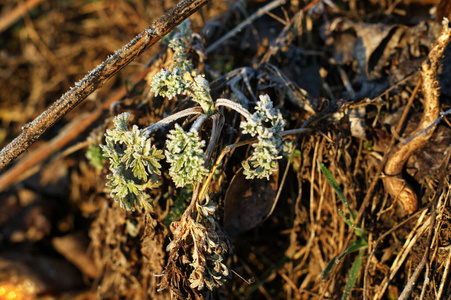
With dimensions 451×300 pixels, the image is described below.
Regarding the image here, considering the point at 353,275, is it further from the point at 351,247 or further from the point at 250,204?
the point at 250,204

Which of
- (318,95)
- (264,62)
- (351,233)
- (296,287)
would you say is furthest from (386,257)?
(264,62)

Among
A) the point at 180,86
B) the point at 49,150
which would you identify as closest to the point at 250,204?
the point at 180,86

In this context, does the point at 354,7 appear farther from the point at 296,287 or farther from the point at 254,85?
the point at 296,287

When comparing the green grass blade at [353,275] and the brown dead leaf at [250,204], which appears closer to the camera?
the green grass blade at [353,275]

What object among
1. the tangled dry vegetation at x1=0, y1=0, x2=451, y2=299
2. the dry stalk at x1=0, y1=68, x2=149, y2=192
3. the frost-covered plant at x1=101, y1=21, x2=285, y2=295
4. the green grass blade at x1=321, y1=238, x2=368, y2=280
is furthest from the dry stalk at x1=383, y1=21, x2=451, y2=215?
the dry stalk at x1=0, y1=68, x2=149, y2=192

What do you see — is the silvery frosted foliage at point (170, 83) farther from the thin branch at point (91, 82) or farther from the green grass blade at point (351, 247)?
the green grass blade at point (351, 247)

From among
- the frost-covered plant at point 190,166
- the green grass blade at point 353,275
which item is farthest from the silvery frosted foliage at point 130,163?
the green grass blade at point 353,275
